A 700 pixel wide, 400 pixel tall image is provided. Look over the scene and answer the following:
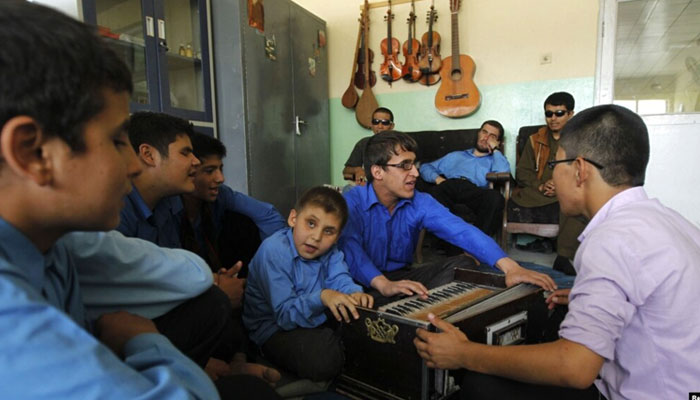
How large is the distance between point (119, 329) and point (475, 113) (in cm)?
480

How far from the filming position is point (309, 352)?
1.67 meters

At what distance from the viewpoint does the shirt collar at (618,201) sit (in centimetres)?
117

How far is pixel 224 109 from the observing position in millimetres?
4113

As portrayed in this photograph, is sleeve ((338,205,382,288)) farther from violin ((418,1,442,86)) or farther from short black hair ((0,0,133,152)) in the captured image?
violin ((418,1,442,86))

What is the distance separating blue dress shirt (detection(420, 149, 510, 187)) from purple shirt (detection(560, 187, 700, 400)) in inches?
124

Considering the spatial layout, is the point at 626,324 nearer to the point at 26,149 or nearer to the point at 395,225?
the point at 26,149

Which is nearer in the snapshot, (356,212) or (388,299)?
(388,299)

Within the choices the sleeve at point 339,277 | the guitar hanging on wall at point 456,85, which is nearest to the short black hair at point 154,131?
the sleeve at point 339,277

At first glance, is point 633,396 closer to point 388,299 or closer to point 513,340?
point 513,340

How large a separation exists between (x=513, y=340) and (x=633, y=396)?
1.65 feet

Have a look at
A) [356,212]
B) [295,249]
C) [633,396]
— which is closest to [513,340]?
[633,396]

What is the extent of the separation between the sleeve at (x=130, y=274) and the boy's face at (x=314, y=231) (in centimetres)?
72

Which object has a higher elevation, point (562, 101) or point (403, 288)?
point (562, 101)

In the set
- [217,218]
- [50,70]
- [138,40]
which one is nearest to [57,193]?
[50,70]
